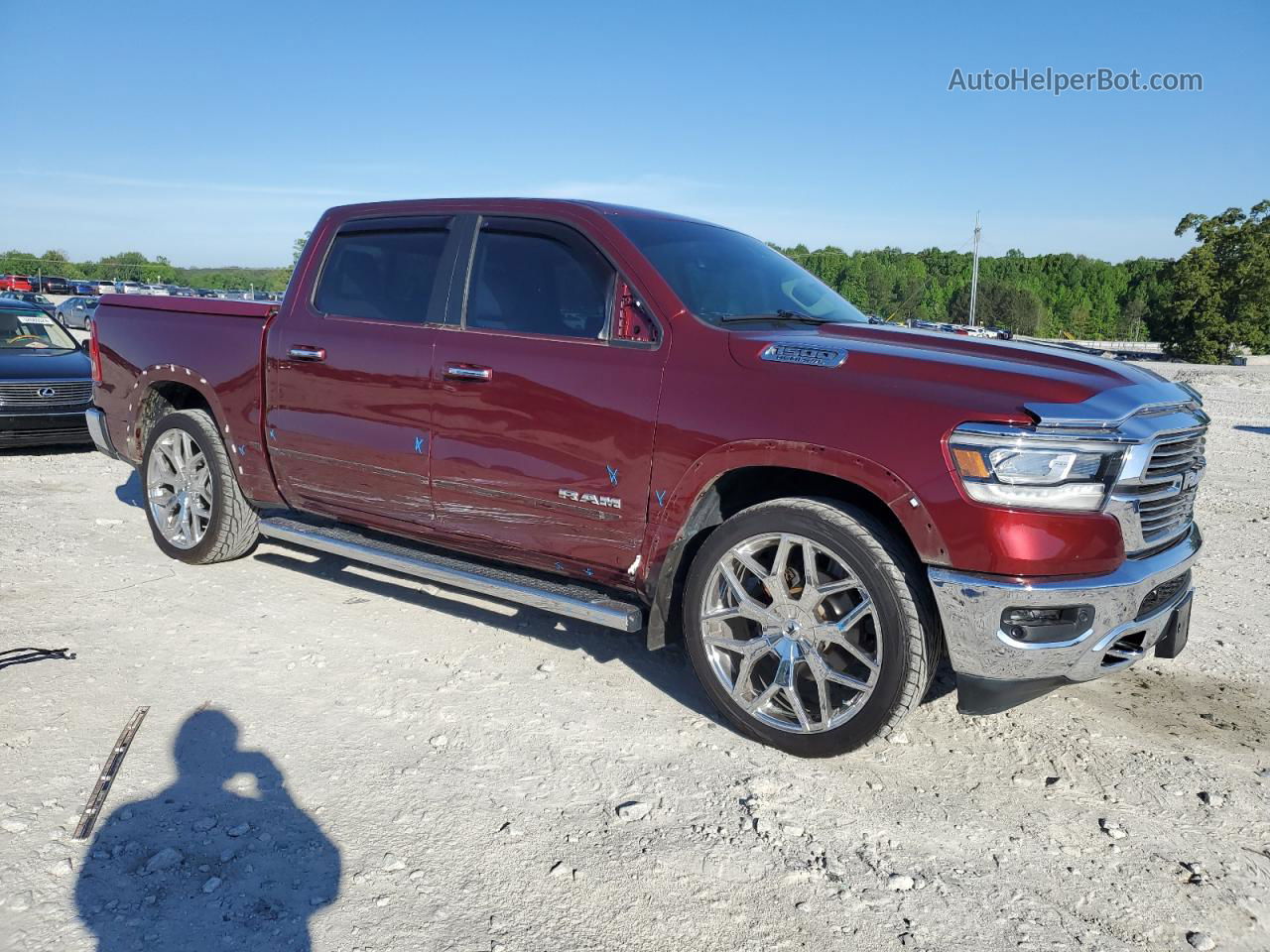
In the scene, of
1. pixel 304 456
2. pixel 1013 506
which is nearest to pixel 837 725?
pixel 1013 506

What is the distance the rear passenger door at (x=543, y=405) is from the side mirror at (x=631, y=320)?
0.03m

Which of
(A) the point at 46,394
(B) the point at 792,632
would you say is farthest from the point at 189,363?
(A) the point at 46,394

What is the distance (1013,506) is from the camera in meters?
3.07

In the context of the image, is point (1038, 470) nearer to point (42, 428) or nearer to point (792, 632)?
point (792, 632)

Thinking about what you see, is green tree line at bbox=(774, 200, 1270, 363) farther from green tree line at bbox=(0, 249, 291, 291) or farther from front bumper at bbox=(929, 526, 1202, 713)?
green tree line at bbox=(0, 249, 291, 291)

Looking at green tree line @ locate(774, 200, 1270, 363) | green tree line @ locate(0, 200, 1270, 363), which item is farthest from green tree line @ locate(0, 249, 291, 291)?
green tree line @ locate(774, 200, 1270, 363)

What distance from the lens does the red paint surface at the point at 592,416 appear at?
3.19m

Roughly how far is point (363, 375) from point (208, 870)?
251 cm

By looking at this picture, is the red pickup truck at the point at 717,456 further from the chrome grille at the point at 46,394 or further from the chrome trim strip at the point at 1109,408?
the chrome grille at the point at 46,394

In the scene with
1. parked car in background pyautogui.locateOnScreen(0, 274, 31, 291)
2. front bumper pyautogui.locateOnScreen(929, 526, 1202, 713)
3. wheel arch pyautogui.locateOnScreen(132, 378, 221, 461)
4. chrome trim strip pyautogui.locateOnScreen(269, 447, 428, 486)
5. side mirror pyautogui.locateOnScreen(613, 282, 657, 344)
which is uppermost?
parked car in background pyautogui.locateOnScreen(0, 274, 31, 291)

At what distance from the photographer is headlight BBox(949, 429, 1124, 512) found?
3.07 metres

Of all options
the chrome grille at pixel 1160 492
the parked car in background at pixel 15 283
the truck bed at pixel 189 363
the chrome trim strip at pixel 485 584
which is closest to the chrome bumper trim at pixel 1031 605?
the chrome grille at pixel 1160 492

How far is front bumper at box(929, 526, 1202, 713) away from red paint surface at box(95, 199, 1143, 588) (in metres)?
0.06

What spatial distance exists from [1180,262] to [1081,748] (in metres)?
47.7
